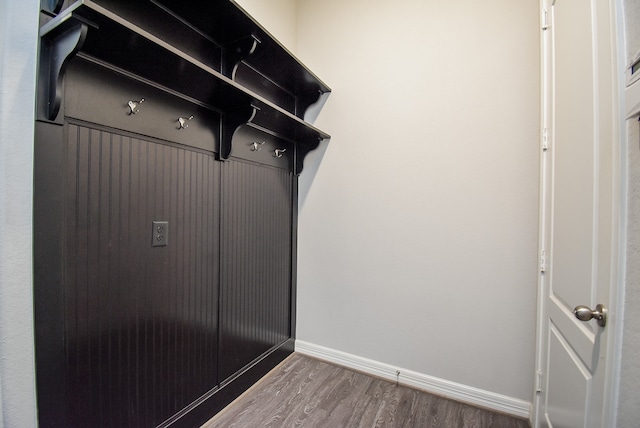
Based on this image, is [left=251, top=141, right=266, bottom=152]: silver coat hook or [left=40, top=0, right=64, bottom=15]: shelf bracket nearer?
[left=40, top=0, right=64, bottom=15]: shelf bracket

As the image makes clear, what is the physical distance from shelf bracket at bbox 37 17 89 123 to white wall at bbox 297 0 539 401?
61.9 inches

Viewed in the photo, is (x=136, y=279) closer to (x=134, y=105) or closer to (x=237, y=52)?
(x=134, y=105)

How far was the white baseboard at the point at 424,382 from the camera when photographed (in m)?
1.60

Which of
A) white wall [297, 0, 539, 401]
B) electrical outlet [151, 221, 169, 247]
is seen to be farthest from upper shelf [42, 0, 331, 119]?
electrical outlet [151, 221, 169, 247]

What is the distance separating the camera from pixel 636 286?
610 millimetres

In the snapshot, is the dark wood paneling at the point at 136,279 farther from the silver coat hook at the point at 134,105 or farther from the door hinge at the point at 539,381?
the door hinge at the point at 539,381

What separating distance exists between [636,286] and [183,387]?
70.1 inches

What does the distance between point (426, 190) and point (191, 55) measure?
162 centimetres

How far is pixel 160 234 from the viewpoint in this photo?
1.26 metres

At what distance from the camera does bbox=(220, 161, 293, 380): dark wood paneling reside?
1618 mm

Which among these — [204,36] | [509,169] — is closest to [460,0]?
[509,169]

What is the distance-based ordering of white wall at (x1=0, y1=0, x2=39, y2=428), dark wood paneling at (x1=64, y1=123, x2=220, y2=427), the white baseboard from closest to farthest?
white wall at (x1=0, y1=0, x2=39, y2=428)
dark wood paneling at (x1=64, y1=123, x2=220, y2=427)
the white baseboard

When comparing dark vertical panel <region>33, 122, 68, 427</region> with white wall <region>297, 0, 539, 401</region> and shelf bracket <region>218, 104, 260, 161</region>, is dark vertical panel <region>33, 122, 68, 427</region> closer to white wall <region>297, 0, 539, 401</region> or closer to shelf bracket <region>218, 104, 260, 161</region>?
shelf bracket <region>218, 104, 260, 161</region>

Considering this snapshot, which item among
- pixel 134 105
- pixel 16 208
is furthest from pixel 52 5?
pixel 16 208
